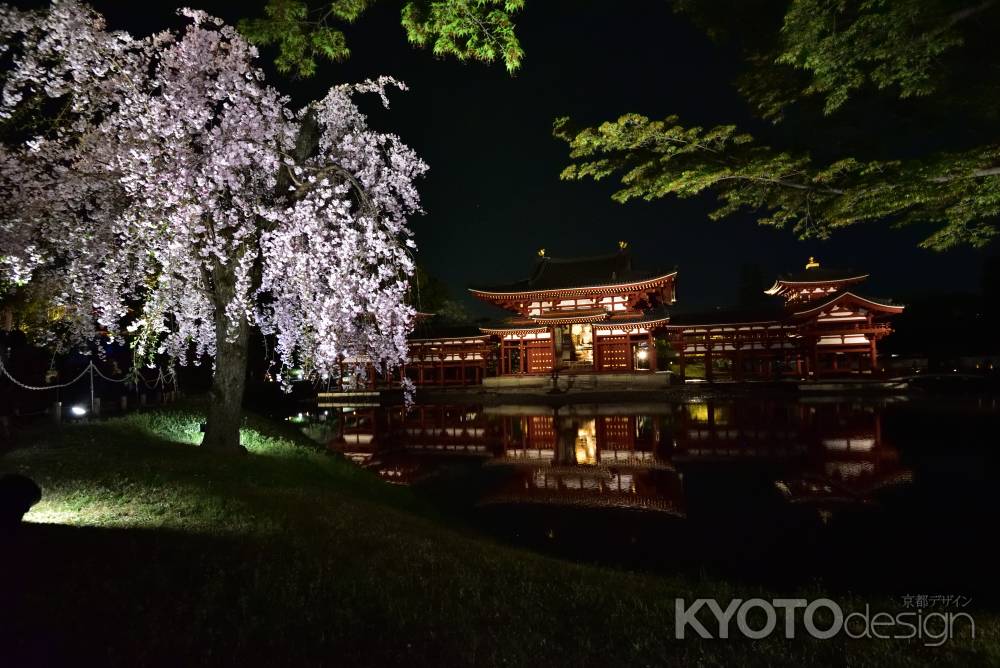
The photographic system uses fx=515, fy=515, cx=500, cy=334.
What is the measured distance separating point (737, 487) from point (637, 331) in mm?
23542

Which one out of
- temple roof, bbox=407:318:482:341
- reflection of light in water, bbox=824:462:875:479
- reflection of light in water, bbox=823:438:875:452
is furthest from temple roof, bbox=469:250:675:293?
reflection of light in water, bbox=824:462:875:479

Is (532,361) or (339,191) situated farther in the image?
(532,361)

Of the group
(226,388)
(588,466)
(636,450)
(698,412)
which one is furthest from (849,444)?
(226,388)

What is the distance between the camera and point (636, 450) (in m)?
15.6

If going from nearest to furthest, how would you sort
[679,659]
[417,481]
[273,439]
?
[679,659] < [417,481] < [273,439]

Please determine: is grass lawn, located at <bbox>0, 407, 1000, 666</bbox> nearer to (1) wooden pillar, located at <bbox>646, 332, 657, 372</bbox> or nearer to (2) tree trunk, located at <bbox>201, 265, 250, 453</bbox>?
(2) tree trunk, located at <bbox>201, 265, 250, 453</bbox>

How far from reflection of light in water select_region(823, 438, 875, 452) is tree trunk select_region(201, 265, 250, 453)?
15576 millimetres

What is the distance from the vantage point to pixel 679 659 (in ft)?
11.2

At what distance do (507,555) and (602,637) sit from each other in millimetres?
2472

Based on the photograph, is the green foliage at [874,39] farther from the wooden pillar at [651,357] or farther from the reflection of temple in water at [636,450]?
the wooden pillar at [651,357]

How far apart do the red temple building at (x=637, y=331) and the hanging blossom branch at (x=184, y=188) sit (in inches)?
998

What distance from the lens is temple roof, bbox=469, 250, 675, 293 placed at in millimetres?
34312

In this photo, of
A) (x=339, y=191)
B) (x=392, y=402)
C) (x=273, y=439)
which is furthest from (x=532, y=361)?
(x=339, y=191)

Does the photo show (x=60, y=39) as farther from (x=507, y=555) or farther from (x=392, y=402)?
(x=392, y=402)
